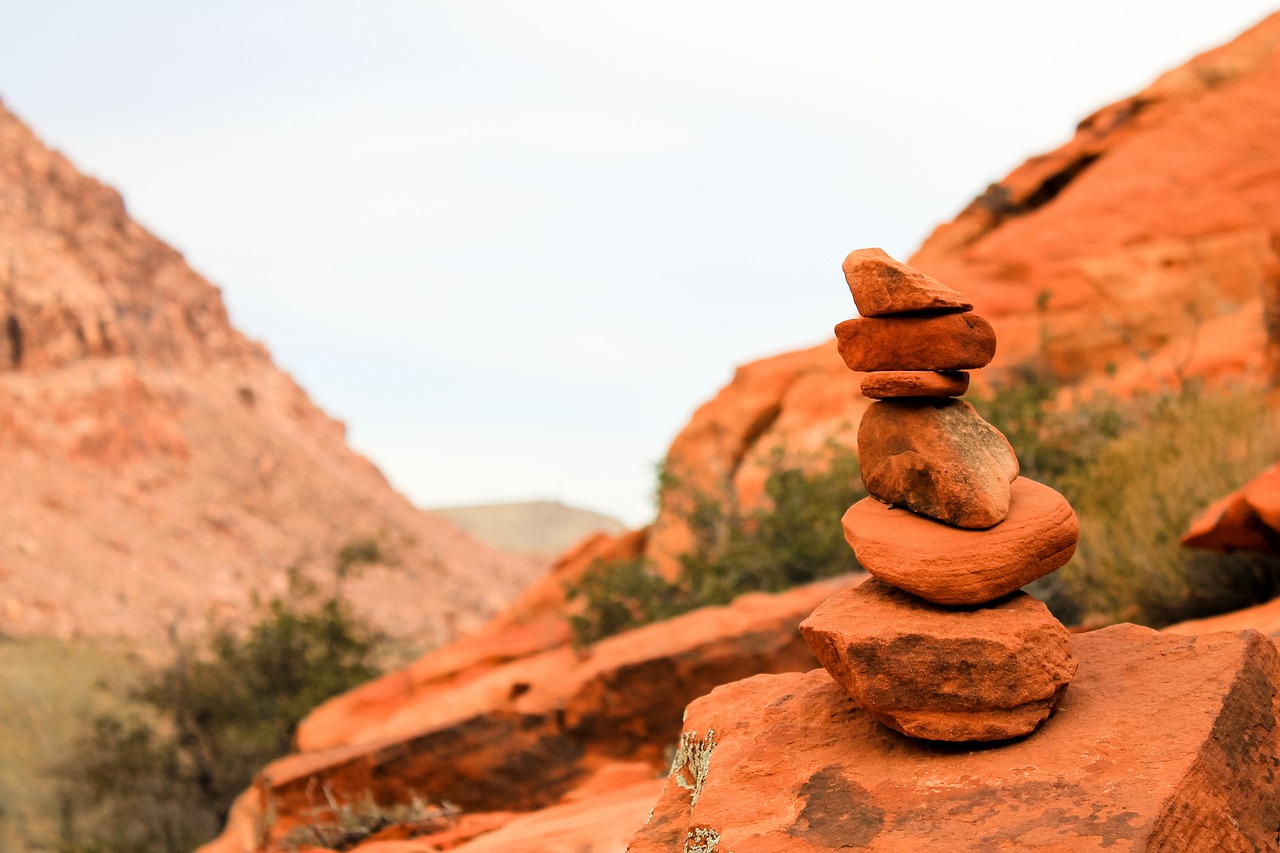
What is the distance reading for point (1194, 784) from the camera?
12.1ft

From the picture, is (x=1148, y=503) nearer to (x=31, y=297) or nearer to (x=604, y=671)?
(x=604, y=671)

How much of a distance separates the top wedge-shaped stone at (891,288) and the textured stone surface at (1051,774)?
158cm

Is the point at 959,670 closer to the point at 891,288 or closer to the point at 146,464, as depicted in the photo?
the point at 891,288

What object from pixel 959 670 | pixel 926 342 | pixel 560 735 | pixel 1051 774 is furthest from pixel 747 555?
pixel 1051 774

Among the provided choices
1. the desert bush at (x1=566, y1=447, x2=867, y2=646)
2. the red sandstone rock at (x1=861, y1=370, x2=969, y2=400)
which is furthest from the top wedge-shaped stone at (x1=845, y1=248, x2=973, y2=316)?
the desert bush at (x1=566, y1=447, x2=867, y2=646)

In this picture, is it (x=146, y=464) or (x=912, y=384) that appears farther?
(x=146, y=464)

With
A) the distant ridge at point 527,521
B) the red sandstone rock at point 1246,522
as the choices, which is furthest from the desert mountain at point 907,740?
the distant ridge at point 527,521

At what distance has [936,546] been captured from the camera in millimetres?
4434

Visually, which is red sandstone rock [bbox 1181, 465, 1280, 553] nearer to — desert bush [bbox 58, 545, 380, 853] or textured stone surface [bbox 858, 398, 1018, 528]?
textured stone surface [bbox 858, 398, 1018, 528]

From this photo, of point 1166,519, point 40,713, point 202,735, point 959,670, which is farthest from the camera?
point 40,713

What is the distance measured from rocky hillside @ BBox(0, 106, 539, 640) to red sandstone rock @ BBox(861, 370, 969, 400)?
110 ft

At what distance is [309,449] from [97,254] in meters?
13.4

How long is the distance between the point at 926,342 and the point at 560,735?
23.5 ft

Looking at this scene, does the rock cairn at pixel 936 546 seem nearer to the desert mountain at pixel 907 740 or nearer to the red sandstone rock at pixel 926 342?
the red sandstone rock at pixel 926 342
